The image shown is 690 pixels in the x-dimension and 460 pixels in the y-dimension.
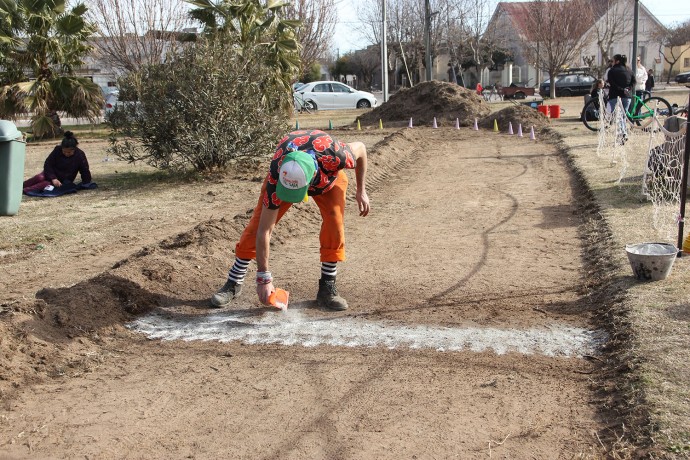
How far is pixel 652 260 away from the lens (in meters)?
5.38

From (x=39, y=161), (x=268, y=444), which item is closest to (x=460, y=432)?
(x=268, y=444)

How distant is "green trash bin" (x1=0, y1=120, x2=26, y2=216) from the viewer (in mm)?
9664

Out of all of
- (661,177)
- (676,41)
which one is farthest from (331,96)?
(676,41)

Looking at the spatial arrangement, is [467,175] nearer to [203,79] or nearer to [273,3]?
[203,79]

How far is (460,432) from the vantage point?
3482 mm

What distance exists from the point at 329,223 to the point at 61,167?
8235 millimetres

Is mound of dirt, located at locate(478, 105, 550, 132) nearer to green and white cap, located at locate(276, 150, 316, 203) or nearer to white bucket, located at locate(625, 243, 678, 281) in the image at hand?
white bucket, located at locate(625, 243, 678, 281)

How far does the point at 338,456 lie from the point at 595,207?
252 inches

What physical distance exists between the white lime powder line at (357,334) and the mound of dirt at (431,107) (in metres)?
18.2

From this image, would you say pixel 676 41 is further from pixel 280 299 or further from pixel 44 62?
pixel 280 299

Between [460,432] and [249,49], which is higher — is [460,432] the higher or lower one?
the lower one

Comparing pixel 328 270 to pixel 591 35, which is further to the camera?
pixel 591 35

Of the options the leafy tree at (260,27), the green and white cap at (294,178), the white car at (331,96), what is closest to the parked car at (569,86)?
the white car at (331,96)

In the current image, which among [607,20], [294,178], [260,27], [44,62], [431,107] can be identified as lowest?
[294,178]
